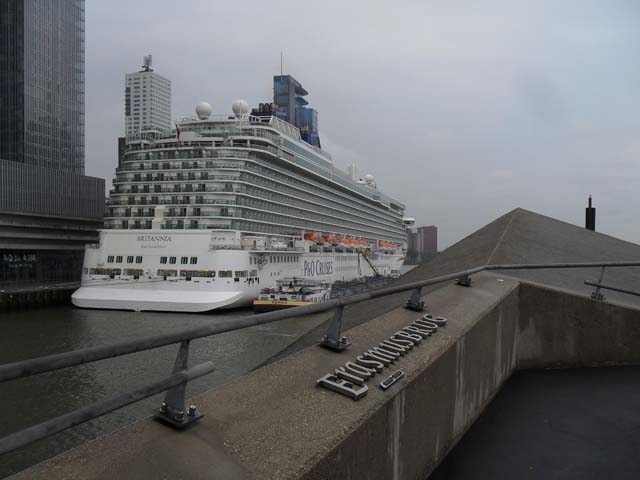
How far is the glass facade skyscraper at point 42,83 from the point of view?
79.2 m

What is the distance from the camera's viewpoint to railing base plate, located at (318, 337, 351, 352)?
3389 millimetres

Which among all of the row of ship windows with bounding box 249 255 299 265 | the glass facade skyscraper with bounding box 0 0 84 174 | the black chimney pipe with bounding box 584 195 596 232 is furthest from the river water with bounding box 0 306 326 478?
the glass facade skyscraper with bounding box 0 0 84 174

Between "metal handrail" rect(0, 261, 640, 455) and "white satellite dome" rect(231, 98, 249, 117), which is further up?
"white satellite dome" rect(231, 98, 249, 117)

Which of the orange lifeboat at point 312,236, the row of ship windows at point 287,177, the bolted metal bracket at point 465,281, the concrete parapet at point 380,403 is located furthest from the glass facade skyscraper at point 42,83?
the concrete parapet at point 380,403

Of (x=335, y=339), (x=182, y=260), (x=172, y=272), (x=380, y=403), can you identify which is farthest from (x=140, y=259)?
(x=380, y=403)

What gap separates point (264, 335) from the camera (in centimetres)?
2253

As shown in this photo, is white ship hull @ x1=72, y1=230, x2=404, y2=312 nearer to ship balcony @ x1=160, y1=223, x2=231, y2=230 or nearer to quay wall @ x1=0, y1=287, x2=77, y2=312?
ship balcony @ x1=160, y1=223, x2=231, y2=230

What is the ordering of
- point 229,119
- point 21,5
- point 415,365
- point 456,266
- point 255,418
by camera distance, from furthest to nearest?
point 21,5, point 229,119, point 456,266, point 415,365, point 255,418

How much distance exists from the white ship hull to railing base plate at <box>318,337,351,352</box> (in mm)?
29857

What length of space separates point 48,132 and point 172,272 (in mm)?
62733

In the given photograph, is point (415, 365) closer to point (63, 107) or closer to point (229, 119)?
point (229, 119)

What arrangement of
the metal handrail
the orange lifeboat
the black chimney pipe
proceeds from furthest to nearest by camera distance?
the orange lifeboat → the black chimney pipe → the metal handrail

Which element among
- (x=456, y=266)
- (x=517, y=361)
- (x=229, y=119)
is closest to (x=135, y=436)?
(x=517, y=361)

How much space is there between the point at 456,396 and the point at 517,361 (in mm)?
1882
